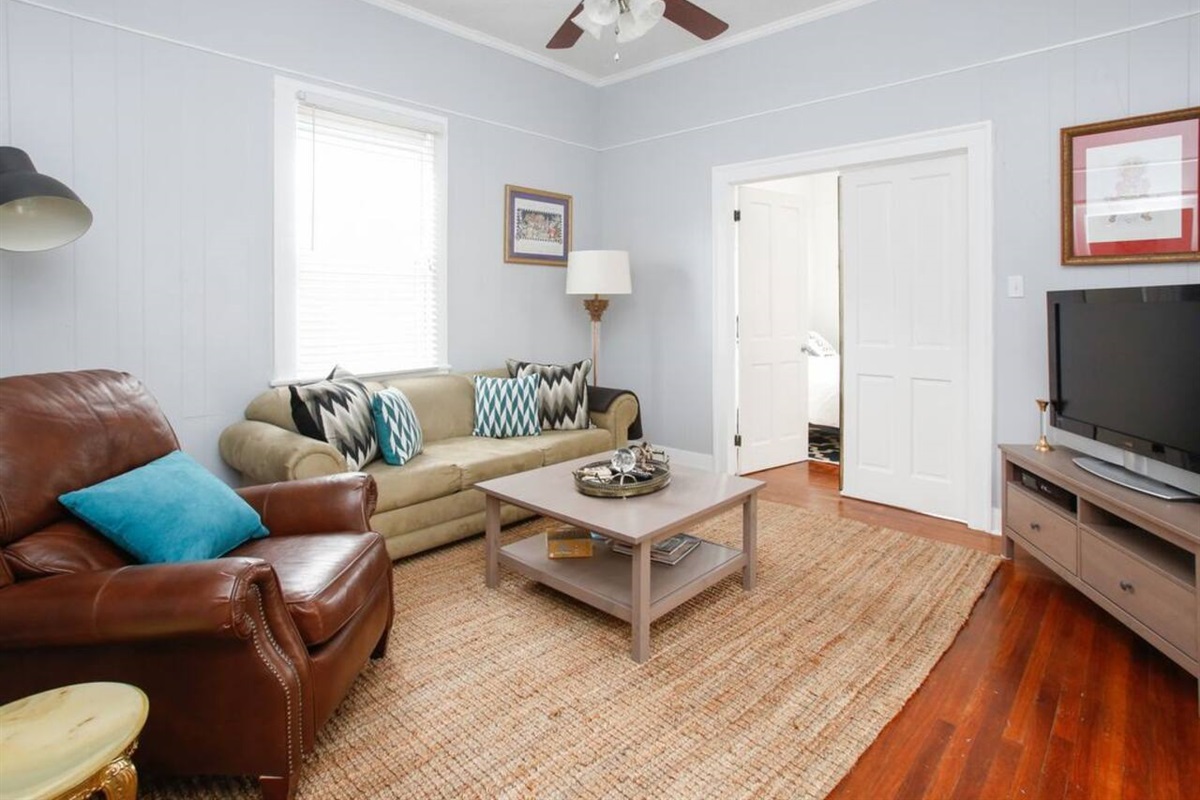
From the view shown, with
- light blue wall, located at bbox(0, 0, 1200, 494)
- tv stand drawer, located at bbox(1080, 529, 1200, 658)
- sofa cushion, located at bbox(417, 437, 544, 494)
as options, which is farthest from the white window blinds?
tv stand drawer, located at bbox(1080, 529, 1200, 658)

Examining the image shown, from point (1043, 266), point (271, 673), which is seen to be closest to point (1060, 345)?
point (1043, 266)

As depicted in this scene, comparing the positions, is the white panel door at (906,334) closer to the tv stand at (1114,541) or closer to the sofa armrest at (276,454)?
the tv stand at (1114,541)

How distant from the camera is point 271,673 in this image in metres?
1.47

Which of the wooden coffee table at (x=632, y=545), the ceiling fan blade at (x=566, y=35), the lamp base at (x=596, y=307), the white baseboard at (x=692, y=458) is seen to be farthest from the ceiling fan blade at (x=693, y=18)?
the white baseboard at (x=692, y=458)

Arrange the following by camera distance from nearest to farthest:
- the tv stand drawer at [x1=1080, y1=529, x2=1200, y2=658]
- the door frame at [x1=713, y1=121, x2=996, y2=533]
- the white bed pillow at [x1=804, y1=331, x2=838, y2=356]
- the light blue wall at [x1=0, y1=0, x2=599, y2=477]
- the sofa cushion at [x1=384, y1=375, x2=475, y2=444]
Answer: the tv stand drawer at [x1=1080, y1=529, x2=1200, y2=658] < the light blue wall at [x1=0, y1=0, x2=599, y2=477] < the door frame at [x1=713, y1=121, x2=996, y2=533] < the sofa cushion at [x1=384, y1=375, x2=475, y2=444] < the white bed pillow at [x1=804, y1=331, x2=838, y2=356]

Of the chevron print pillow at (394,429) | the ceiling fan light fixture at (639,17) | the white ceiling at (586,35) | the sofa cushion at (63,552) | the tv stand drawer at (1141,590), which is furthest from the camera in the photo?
the white ceiling at (586,35)

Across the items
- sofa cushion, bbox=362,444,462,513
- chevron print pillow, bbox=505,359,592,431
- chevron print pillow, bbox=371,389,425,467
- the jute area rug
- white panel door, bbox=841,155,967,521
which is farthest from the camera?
chevron print pillow, bbox=505,359,592,431

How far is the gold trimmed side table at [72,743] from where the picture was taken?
104 centimetres

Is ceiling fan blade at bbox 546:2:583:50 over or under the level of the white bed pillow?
over

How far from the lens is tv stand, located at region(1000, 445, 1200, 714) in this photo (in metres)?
1.91

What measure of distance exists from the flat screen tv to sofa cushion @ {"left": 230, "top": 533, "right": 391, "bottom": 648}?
263 cm

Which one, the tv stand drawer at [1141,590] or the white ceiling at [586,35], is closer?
the tv stand drawer at [1141,590]

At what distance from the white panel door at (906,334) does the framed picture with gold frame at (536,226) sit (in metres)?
2.00

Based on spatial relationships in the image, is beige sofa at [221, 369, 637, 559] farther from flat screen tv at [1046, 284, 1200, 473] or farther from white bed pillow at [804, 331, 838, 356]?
white bed pillow at [804, 331, 838, 356]
